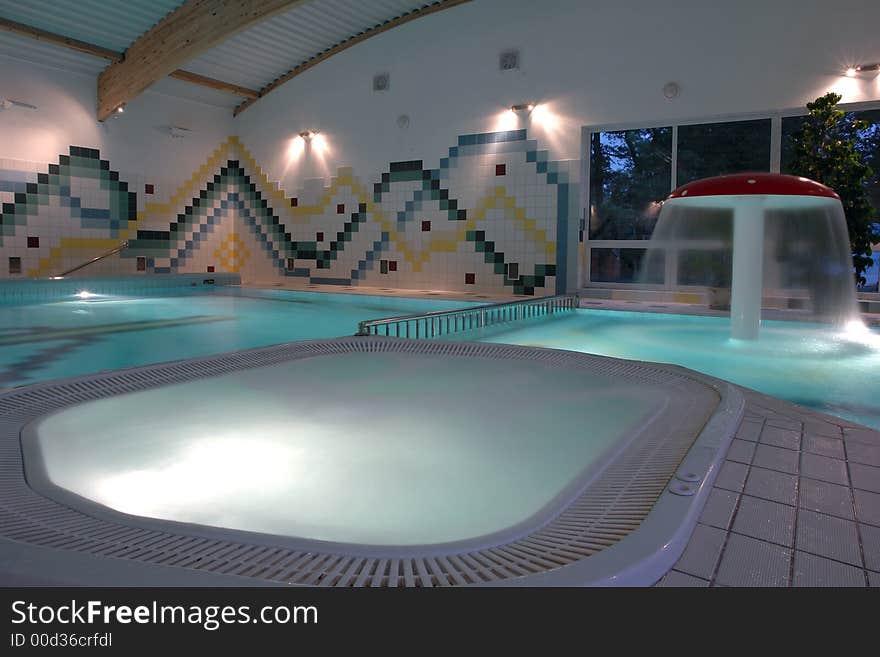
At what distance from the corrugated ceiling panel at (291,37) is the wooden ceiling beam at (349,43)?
0.06 m

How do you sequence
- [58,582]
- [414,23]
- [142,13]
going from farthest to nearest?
[414,23]
[142,13]
[58,582]

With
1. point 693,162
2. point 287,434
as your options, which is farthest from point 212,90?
point 287,434

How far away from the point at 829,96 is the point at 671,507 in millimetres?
5948

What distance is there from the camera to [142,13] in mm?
7805

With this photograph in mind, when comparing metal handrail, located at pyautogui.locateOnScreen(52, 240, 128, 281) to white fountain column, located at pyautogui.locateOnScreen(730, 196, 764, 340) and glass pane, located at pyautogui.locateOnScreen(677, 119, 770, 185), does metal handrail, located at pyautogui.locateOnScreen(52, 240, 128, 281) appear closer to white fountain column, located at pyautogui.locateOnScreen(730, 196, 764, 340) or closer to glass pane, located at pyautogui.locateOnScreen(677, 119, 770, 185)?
glass pane, located at pyautogui.locateOnScreen(677, 119, 770, 185)

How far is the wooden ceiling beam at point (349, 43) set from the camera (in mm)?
8648

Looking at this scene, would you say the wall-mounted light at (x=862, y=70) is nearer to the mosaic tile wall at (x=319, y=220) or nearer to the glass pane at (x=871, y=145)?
the glass pane at (x=871, y=145)

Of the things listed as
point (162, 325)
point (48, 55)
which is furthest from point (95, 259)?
point (162, 325)

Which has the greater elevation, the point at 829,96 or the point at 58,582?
the point at 829,96

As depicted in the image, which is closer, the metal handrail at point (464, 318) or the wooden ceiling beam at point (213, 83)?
the metal handrail at point (464, 318)

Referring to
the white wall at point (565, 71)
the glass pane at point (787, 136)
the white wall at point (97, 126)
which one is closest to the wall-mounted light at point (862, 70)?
the white wall at point (565, 71)

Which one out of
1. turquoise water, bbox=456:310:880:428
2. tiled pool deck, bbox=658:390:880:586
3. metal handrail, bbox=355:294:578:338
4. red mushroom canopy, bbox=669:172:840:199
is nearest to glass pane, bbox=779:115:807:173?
turquoise water, bbox=456:310:880:428

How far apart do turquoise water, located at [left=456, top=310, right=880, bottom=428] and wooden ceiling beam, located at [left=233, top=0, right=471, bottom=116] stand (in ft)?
14.9

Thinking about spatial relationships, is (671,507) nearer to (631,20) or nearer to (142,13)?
(631,20)
